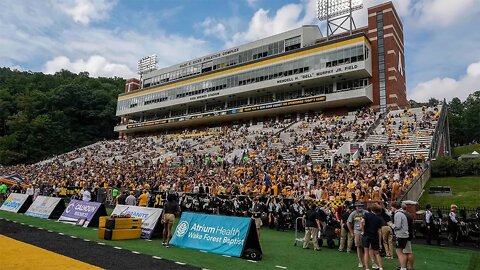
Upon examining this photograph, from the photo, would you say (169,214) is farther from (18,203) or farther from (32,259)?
(18,203)

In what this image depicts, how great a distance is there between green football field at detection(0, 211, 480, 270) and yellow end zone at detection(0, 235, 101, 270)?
7.00 ft

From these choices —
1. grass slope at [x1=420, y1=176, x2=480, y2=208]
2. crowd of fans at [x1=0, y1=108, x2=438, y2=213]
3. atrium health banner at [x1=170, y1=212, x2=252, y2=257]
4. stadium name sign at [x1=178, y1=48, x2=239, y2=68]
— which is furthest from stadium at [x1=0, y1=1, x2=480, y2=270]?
grass slope at [x1=420, y1=176, x2=480, y2=208]

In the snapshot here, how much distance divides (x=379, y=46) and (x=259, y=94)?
17453mm

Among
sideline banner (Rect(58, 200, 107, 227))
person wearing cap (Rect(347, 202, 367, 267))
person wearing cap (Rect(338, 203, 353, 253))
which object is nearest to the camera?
person wearing cap (Rect(347, 202, 367, 267))

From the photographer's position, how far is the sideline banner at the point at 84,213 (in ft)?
48.9

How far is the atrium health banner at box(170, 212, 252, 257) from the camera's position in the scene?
985 cm

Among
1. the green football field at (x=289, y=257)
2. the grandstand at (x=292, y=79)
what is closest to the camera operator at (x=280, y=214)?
the green football field at (x=289, y=257)

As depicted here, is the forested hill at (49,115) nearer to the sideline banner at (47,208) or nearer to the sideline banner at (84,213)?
the sideline banner at (47,208)

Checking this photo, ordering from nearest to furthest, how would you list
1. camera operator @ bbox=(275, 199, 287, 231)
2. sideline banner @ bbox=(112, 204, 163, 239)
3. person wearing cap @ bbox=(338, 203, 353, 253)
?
person wearing cap @ bbox=(338, 203, 353, 253) < sideline banner @ bbox=(112, 204, 163, 239) < camera operator @ bbox=(275, 199, 287, 231)

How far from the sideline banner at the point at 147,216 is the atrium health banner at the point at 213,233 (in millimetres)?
1602

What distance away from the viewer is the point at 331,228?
38.9 feet

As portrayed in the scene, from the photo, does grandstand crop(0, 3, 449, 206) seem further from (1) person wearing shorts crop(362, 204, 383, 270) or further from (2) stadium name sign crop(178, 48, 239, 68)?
(1) person wearing shorts crop(362, 204, 383, 270)

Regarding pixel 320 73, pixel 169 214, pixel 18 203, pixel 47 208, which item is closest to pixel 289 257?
pixel 169 214

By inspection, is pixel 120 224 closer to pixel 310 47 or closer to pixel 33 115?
pixel 310 47
